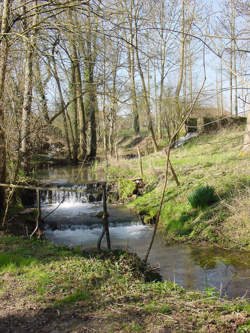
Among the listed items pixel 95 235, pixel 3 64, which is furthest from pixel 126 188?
pixel 3 64

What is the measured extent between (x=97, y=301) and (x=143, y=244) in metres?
4.92

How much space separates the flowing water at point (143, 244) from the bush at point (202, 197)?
1.44 metres

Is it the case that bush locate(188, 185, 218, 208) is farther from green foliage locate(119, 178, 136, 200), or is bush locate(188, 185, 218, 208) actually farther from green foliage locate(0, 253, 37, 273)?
green foliage locate(0, 253, 37, 273)

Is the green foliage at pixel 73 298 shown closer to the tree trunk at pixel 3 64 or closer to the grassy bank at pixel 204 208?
the grassy bank at pixel 204 208

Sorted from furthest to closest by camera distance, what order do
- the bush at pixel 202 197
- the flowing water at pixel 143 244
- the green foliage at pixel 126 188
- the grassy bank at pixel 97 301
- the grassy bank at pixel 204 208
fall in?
the green foliage at pixel 126 188 → the bush at pixel 202 197 → the grassy bank at pixel 204 208 → the flowing water at pixel 143 244 → the grassy bank at pixel 97 301

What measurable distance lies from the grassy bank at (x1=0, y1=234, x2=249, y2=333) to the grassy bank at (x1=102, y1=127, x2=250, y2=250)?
2.85m

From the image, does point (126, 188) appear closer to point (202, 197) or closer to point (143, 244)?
point (202, 197)

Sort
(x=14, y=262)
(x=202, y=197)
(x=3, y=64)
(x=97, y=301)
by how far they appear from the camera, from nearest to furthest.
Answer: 1. (x=97, y=301)
2. (x=14, y=262)
3. (x=3, y=64)
4. (x=202, y=197)

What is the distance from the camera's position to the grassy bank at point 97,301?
136 inches

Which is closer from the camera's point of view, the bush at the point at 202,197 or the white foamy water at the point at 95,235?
the white foamy water at the point at 95,235

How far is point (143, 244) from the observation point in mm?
8836

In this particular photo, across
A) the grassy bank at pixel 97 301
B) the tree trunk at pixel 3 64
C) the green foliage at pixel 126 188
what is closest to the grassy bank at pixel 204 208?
the green foliage at pixel 126 188

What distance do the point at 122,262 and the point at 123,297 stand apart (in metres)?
1.28

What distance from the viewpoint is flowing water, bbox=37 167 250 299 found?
6.30m
